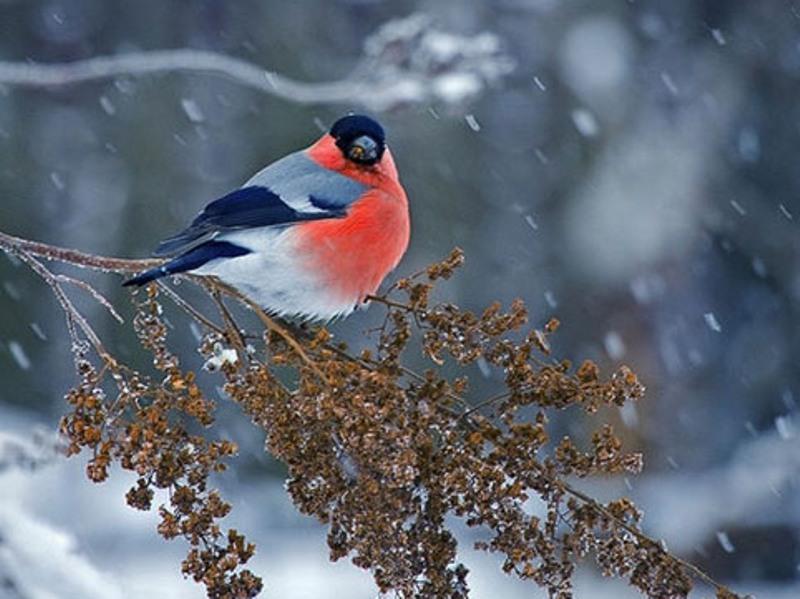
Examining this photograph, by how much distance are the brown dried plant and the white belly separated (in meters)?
0.45

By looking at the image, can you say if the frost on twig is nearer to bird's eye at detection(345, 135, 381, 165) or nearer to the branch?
bird's eye at detection(345, 135, 381, 165)

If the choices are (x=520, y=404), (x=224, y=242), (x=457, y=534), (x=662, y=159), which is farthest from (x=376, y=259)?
(x=662, y=159)

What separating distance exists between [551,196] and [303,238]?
18.7 feet

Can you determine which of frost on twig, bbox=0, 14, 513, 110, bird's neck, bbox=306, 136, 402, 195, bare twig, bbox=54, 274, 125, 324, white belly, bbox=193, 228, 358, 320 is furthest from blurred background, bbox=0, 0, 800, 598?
bare twig, bbox=54, 274, 125, 324

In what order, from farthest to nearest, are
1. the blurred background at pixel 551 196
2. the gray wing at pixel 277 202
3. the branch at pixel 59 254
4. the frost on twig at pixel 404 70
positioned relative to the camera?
the blurred background at pixel 551 196
the frost on twig at pixel 404 70
the gray wing at pixel 277 202
the branch at pixel 59 254

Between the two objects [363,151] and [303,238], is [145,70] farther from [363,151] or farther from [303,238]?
[303,238]

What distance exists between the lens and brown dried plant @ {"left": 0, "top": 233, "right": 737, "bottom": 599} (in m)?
1.40

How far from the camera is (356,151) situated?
2.23 metres

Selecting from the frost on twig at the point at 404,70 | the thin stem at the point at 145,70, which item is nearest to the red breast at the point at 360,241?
the thin stem at the point at 145,70

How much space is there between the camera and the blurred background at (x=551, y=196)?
22.6 feet

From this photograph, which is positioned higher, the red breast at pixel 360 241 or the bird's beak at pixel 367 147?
the bird's beak at pixel 367 147

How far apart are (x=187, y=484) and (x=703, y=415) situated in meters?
6.00

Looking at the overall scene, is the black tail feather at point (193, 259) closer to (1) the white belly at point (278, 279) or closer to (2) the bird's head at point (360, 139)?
(1) the white belly at point (278, 279)

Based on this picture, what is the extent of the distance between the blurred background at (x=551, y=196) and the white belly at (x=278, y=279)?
4.68m
